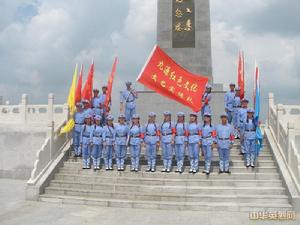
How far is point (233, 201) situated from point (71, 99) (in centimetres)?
543

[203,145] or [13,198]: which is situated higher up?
[203,145]

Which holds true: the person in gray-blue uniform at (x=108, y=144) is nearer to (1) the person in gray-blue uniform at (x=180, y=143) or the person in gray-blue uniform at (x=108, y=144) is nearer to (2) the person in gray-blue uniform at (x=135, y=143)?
(2) the person in gray-blue uniform at (x=135, y=143)

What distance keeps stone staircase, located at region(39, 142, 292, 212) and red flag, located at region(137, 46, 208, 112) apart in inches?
66.6

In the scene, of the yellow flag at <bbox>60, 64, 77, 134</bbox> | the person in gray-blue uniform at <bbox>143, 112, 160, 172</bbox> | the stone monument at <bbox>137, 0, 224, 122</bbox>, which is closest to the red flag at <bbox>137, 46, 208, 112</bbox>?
the person in gray-blue uniform at <bbox>143, 112, 160, 172</bbox>

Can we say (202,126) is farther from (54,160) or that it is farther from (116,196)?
(54,160)

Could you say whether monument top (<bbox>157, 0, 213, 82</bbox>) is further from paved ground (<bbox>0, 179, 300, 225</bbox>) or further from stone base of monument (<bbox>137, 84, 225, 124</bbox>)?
paved ground (<bbox>0, 179, 300, 225</bbox>)

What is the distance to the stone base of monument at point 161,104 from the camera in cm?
1288

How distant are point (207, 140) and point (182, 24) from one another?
6118mm

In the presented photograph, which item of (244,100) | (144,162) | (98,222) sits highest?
(244,100)

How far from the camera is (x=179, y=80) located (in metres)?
9.01

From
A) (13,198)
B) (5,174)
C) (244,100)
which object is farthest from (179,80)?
(5,174)

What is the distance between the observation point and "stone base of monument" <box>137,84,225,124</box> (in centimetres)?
1288

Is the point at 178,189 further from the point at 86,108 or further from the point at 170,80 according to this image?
the point at 86,108

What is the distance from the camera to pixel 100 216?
Result: 285 inches
